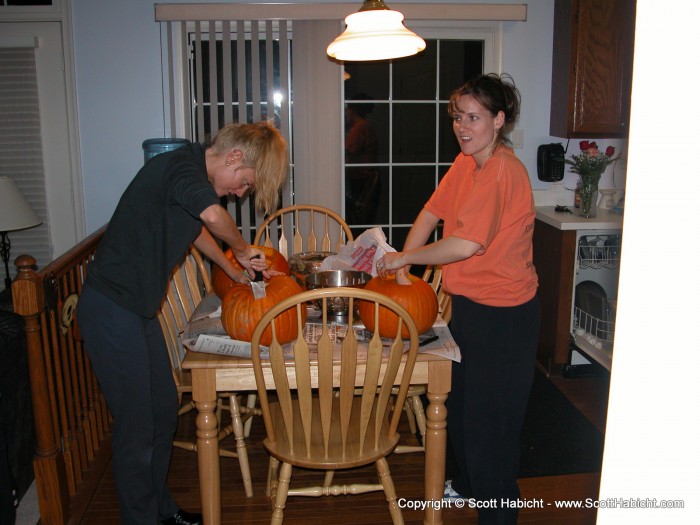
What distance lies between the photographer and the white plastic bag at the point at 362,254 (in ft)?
8.38

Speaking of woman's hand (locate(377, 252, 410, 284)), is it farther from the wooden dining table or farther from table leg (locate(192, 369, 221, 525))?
table leg (locate(192, 369, 221, 525))

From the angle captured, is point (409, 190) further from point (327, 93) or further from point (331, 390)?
point (331, 390)

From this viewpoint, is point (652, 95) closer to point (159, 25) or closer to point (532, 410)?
point (532, 410)

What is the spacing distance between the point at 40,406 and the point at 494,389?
1.47 m

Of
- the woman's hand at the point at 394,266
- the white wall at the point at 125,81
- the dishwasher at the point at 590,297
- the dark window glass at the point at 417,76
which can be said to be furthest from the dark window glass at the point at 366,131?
the woman's hand at the point at 394,266

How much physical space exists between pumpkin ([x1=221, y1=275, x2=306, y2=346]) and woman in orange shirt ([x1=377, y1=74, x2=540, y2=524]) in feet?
1.14

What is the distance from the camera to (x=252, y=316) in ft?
6.75

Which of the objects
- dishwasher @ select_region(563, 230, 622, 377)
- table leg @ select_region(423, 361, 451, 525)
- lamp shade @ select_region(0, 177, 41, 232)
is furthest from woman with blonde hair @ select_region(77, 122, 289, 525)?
dishwasher @ select_region(563, 230, 622, 377)

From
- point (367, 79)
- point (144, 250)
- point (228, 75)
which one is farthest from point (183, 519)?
point (367, 79)

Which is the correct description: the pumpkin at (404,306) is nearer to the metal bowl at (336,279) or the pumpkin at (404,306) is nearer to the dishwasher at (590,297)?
the metal bowl at (336,279)

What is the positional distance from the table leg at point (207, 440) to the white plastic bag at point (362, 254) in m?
0.76

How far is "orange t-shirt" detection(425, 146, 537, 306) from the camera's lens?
1.96m

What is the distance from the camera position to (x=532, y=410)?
3.41 meters

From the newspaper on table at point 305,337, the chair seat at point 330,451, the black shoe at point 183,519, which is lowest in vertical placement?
the black shoe at point 183,519
